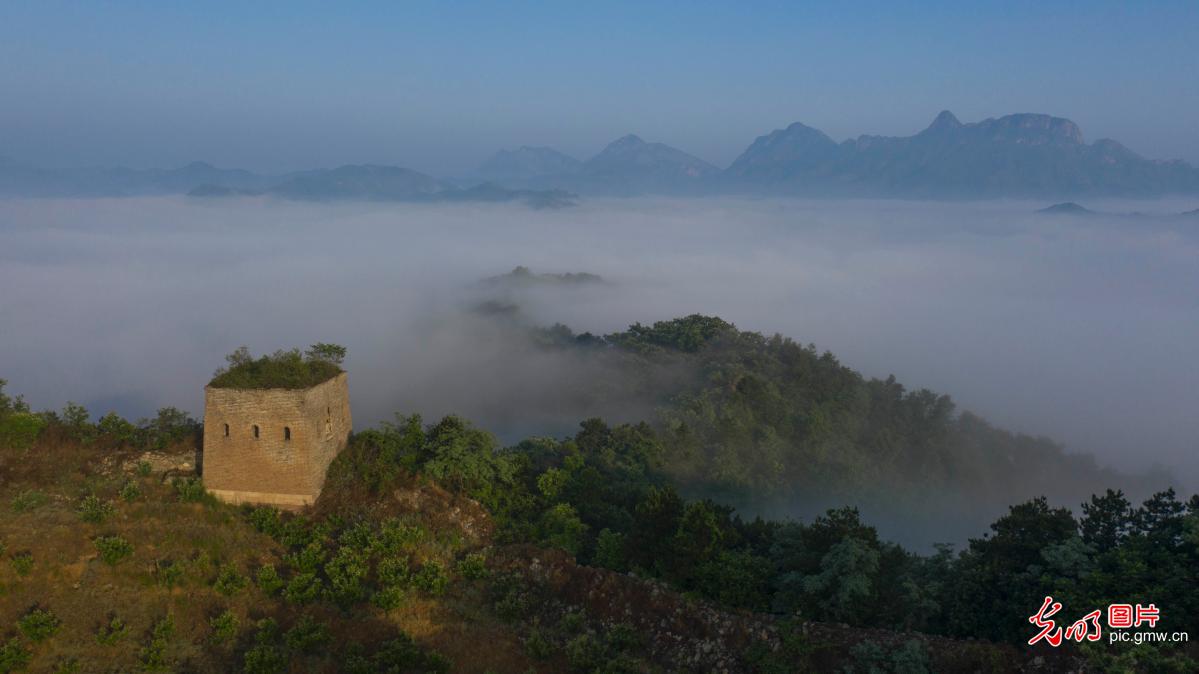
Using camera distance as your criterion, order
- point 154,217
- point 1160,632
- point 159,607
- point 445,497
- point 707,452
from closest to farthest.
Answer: point 1160,632, point 159,607, point 445,497, point 707,452, point 154,217

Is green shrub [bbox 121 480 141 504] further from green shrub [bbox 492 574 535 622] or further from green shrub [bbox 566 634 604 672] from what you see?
green shrub [bbox 566 634 604 672]

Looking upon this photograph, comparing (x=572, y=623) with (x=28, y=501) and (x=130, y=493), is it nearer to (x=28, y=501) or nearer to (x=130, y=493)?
(x=130, y=493)

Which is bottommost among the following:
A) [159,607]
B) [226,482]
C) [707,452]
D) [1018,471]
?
[1018,471]

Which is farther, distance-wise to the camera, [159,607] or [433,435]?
[433,435]

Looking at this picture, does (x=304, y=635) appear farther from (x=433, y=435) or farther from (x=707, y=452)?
(x=707, y=452)

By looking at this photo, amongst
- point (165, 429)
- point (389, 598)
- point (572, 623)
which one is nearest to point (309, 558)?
point (389, 598)

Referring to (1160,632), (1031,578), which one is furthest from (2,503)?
(1160,632)

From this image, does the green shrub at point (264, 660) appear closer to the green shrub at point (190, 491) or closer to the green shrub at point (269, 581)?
the green shrub at point (269, 581)

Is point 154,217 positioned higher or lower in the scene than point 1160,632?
higher
